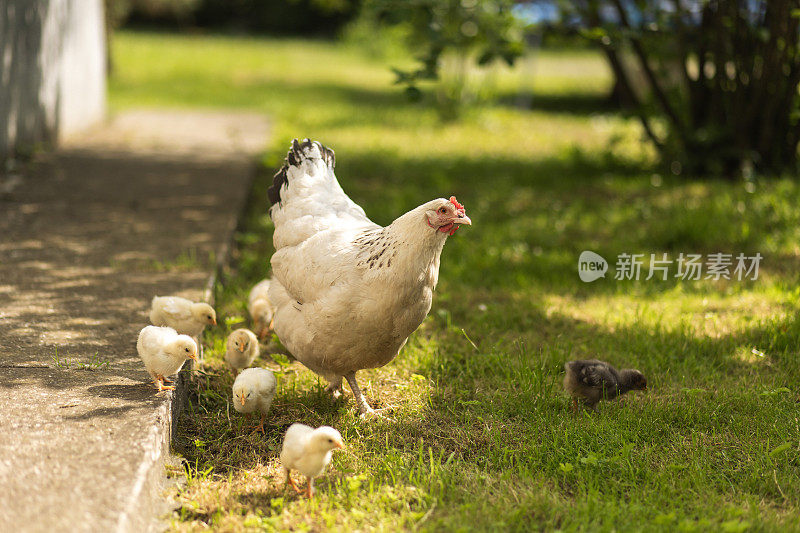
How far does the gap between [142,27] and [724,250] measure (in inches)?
1157

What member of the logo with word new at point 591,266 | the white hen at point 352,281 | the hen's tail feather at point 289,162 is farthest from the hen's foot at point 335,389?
the logo with word new at point 591,266

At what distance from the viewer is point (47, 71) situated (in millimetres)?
8578

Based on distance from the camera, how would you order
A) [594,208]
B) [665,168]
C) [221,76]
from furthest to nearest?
[221,76] → [665,168] → [594,208]

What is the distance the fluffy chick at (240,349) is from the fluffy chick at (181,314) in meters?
0.18

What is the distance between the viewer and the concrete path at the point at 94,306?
2.71m

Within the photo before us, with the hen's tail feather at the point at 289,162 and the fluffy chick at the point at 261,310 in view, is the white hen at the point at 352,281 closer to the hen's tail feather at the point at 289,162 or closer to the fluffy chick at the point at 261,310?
the hen's tail feather at the point at 289,162

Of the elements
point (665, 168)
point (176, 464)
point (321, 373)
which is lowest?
point (176, 464)

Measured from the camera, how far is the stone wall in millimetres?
7387

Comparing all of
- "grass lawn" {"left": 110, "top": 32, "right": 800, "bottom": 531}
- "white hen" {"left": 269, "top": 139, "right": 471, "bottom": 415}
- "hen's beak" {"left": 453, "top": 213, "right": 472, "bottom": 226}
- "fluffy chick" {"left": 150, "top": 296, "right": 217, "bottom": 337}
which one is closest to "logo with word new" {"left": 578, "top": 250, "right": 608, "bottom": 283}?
"grass lawn" {"left": 110, "top": 32, "right": 800, "bottom": 531}

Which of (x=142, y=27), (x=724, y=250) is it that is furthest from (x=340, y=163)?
(x=142, y=27)

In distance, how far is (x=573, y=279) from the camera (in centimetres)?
558

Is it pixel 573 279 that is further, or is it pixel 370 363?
pixel 573 279

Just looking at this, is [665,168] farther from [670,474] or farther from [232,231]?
→ [670,474]

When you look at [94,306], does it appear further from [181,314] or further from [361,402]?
[361,402]
